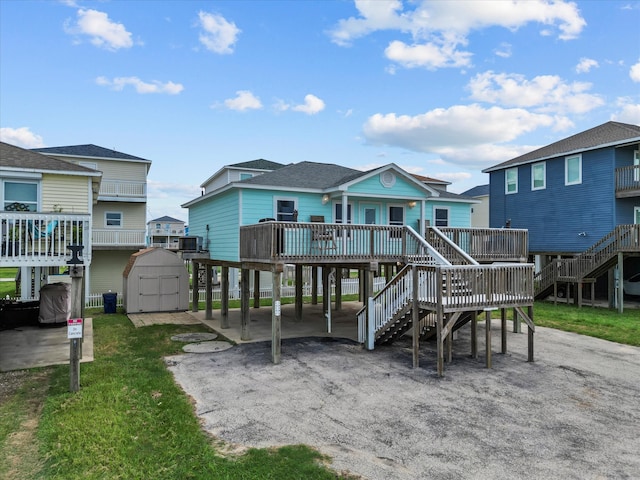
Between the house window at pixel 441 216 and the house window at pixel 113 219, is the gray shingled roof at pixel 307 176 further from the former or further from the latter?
the house window at pixel 113 219

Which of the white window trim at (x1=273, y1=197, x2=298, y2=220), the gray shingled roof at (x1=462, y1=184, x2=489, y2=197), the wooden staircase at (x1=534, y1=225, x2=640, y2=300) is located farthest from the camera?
the gray shingled roof at (x1=462, y1=184, x2=489, y2=197)

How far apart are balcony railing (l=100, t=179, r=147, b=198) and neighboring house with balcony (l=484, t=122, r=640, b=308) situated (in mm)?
23800

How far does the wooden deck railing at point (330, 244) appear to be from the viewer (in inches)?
467

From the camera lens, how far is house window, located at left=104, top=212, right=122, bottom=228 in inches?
1065

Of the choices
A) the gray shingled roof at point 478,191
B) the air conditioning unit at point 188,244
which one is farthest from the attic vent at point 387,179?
the gray shingled roof at point 478,191

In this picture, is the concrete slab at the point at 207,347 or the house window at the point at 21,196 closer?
the concrete slab at the point at 207,347

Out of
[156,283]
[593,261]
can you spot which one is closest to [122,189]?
[156,283]

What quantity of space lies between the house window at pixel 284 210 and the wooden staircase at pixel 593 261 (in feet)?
51.0

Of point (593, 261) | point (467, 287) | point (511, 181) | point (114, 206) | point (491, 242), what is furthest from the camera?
point (511, 181)

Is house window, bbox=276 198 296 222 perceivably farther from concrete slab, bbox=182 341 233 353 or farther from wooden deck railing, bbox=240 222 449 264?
concrete slab, bbox=182 341 233 353

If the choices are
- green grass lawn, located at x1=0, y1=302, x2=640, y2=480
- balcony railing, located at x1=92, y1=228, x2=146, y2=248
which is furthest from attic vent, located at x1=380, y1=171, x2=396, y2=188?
balcony railing, located at x1=92, y1=228, x2=146, y2=248

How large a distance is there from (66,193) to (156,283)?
20.4 ft

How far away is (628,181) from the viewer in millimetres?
21078

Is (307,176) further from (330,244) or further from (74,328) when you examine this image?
(74,328)
